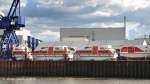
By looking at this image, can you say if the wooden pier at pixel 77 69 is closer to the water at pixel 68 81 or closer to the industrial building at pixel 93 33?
the water at pixel 68 81

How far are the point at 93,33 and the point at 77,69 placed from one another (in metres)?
98.7

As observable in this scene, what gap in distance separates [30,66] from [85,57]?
23939 millimetres

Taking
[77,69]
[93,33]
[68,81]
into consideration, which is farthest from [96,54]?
[93,33]

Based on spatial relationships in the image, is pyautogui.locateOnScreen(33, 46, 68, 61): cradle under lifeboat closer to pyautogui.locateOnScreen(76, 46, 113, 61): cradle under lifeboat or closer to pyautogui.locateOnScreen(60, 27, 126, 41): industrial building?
pyautogui.locateOnScreen(76, 46, 113, 61): cradle under lifeboat

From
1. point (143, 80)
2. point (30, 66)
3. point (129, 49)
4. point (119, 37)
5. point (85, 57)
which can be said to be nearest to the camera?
point (143, 80)

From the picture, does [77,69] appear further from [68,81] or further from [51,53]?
[51,53]

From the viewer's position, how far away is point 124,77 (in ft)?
145

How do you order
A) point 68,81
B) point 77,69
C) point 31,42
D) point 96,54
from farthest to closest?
point 31,42 → point 96,54 → point 77,69 → point 68,81

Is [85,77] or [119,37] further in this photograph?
[119,37]

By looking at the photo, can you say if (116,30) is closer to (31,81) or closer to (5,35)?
Result: (5,35)

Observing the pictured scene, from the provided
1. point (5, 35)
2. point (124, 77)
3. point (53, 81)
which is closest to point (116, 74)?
point (124, 77)

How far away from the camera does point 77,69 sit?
46.0 m

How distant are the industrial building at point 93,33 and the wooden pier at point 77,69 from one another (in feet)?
301

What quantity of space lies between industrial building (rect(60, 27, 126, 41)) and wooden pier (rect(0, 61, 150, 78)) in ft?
301
